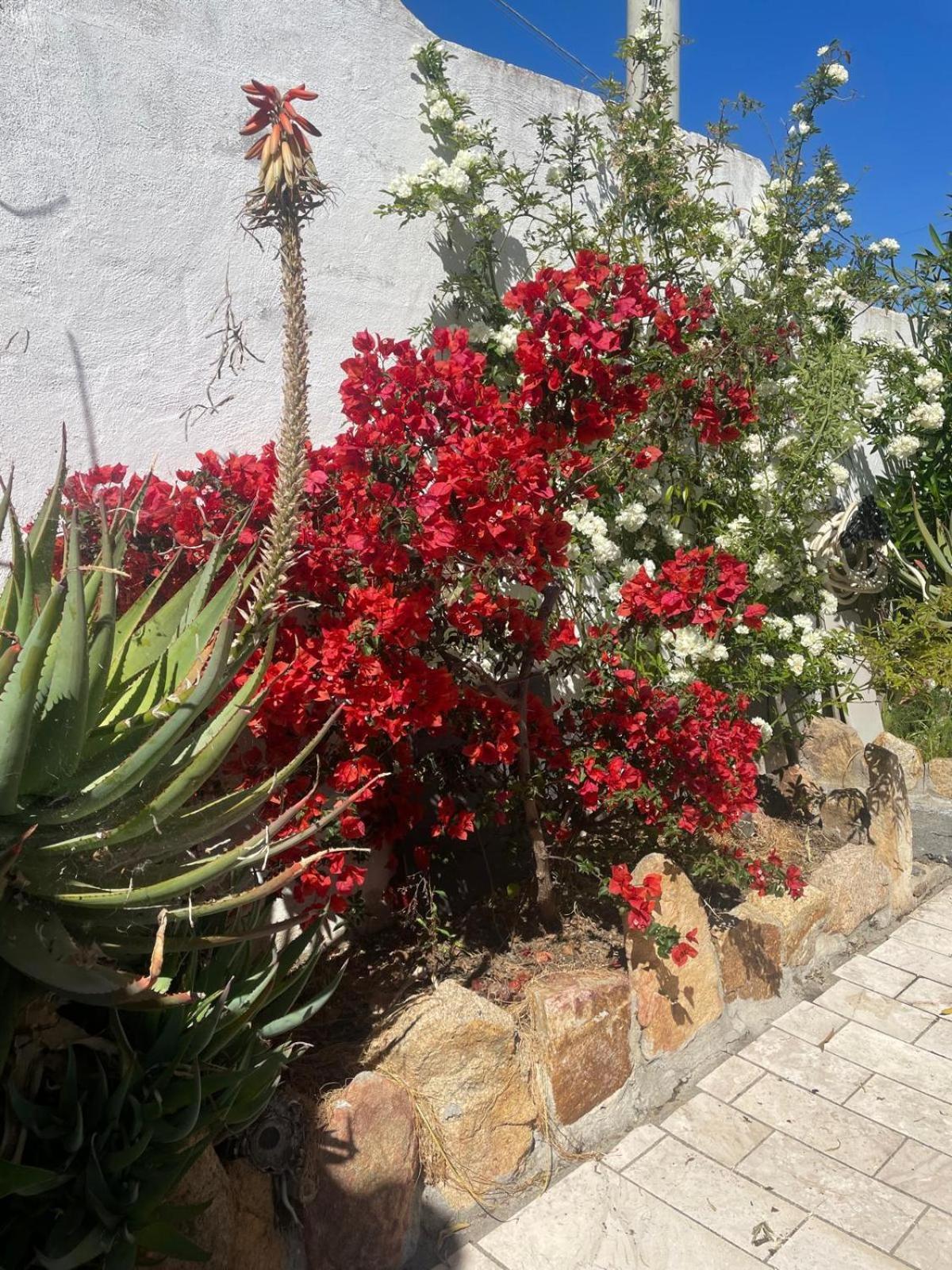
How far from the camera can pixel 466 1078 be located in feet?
8.82

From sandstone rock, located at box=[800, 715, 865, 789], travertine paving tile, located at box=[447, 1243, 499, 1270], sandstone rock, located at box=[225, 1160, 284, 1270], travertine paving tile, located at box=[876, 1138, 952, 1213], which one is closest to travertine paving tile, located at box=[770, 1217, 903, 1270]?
travertine paving tile, located at box=[876, 1138, 952, 1213]

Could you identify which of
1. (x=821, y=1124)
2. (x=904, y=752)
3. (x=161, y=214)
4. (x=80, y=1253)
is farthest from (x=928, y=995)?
(x=161, y=214)

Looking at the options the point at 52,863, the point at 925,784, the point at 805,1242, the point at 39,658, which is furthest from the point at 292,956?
the point at 925,784

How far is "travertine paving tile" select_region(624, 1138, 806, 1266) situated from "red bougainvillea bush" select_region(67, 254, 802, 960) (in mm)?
612

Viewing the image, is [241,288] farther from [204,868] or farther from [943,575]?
[943,575]

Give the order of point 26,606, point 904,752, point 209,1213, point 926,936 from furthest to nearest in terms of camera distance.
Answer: point 904,752 < point 926,936 < point 209,1213 < point 26,606

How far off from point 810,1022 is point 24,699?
10.4ft

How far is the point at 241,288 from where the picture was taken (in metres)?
3.20

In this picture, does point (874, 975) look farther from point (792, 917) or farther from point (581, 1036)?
point (581, 1036)

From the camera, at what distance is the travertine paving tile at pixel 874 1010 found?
3.61m

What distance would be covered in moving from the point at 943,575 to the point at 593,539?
12.6ft

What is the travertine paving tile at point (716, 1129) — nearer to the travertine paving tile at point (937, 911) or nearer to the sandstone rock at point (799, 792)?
the travertine paving tile at point (937, 911)

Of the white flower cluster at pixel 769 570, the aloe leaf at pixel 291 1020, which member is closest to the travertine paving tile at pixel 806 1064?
the aloe leaf at pixel 291 1020

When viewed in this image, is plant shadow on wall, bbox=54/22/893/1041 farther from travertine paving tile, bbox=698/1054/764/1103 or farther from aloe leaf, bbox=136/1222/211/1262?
aloe leaf, bbox=136/1222/211/1262
